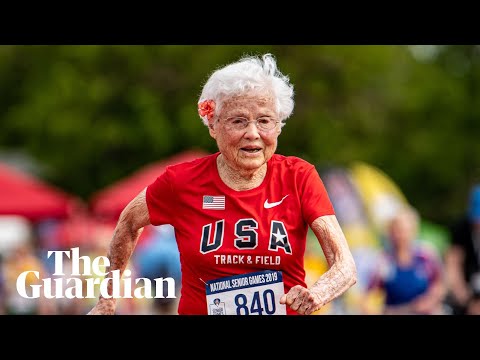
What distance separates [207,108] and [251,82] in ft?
1.00

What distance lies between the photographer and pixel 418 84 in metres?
42.7

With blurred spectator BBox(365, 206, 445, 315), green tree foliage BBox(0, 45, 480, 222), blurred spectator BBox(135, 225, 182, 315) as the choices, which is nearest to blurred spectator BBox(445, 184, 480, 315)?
blurred spectator BBox(365, 206, 445, 315)

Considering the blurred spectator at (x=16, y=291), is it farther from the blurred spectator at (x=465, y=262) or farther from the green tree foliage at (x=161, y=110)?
the green tree foliage at (x=161, y=110)

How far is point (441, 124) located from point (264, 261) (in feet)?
124

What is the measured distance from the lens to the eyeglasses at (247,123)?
5.49 meters

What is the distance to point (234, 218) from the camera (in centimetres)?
555

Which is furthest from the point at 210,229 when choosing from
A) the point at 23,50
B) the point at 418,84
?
the point at 418,84

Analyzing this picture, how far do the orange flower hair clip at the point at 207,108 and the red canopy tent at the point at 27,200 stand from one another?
11997 mm

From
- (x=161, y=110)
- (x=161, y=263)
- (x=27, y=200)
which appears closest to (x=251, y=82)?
(x=161, y=263)

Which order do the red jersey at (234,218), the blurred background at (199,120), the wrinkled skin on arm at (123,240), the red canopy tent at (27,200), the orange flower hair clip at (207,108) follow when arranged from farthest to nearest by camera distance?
1. the blurred background at (199,120)
2. the red canopy tent at (27,200)
3. the wrinkled skin on arm at (123,240)
4. the orange flower hair clip at (207,108)
5. the red jersey at (234,218)

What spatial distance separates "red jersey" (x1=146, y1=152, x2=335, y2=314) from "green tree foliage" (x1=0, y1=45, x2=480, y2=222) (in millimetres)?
24068

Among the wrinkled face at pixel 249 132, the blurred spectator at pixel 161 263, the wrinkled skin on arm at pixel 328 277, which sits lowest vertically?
the wrinkled skin on arm at pixel 328 277

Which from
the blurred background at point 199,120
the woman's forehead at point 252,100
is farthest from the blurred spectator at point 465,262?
the blurred background at point 199,120
